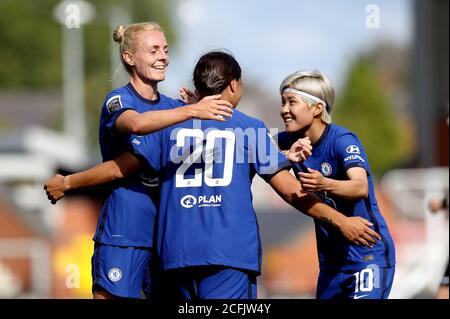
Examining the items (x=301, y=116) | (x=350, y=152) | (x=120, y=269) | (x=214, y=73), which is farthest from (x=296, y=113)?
(x=120, y=269)

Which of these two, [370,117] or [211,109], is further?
[370,117]

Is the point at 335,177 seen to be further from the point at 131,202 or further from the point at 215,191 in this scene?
the point at 131,202

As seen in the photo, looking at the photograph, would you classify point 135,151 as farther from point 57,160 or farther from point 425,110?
point 57,160

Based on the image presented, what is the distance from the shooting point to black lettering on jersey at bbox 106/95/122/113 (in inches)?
282

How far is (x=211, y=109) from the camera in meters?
6.64

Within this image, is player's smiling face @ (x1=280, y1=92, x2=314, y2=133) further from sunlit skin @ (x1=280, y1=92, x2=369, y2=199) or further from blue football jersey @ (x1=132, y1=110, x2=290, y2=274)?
blue football jersey @ (x1=132, y1=110, x2=290, y2=274)

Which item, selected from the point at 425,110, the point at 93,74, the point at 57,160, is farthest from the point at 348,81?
the point at 425,110

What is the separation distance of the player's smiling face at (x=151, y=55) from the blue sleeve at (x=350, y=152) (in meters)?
1.25

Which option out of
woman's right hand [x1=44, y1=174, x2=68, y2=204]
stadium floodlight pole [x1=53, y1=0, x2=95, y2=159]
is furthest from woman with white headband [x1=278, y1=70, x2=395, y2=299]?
stadium floodlight pole [x1=53, y1=0, x2=95, y2=159]

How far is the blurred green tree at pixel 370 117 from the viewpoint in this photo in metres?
61.2

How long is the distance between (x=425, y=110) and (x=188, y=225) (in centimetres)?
2419

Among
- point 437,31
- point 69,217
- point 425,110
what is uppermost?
point 437,31

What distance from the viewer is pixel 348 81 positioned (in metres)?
62.1

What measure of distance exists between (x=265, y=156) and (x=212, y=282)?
842mm
